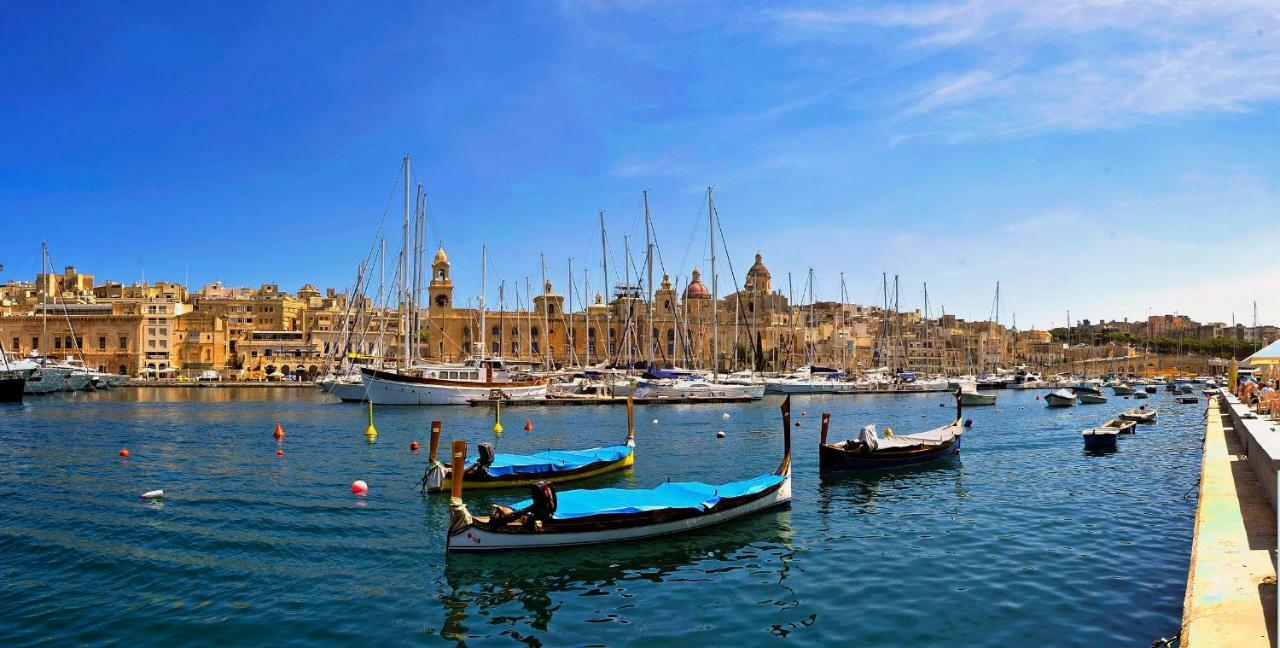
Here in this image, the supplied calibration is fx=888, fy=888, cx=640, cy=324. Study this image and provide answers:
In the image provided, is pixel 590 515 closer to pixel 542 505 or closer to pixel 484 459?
pixel 542 505

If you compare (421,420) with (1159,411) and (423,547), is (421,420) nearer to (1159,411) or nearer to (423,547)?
(423,547)

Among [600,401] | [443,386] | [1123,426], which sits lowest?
[1123,426]

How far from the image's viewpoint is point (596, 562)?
13070mm

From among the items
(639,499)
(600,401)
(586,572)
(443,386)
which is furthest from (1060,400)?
(586,572)

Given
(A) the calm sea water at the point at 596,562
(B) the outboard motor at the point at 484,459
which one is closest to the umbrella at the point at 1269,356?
(A) the calm sea water at the point at 596,562

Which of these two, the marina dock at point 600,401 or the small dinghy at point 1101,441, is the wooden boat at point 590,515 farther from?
the marina dock at point 600,401

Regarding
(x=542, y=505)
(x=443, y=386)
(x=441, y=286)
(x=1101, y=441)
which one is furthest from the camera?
(x=441, y=286)

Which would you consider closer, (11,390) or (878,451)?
(878,451)

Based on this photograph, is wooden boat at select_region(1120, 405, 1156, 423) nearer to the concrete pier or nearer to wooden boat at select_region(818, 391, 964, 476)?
wooden boat at select_region(818, 391, 964, 476)

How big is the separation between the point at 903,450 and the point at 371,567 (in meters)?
14.8

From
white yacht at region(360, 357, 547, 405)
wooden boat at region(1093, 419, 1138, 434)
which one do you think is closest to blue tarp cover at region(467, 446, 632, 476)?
wooden boat at region(1093, 419, 1138, 434)

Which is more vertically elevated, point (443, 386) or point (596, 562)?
point (443, 386)

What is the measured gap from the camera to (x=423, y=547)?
14016 mm

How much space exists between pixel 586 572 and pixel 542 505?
1391 millimetres
